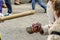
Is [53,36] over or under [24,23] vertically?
over

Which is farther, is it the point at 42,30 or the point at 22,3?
the point at 22,3

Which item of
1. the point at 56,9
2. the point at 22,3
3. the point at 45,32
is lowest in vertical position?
the point at 22,3

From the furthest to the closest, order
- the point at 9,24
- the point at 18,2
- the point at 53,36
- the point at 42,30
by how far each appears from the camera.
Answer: the point at 18,2
the point at 9,24
the point at 42,30
the point at 53,36

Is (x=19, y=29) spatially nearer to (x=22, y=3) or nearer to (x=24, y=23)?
(x=24, y=23)

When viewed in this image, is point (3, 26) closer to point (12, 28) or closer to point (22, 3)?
point (12, 28)

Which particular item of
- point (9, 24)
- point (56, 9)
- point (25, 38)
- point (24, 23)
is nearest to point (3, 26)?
point (9, 24)

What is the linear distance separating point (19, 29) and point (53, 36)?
3317mm

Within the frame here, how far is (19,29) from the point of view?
545 centimetres

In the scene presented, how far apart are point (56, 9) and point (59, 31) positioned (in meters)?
0.21

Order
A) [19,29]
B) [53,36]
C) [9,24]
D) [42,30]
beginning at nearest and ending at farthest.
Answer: [53,36] < [42,30] < [19,29] < [9,24]

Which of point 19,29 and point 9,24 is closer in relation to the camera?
point 19,29

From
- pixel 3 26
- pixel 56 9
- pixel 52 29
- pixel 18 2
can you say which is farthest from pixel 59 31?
pixel 18 2

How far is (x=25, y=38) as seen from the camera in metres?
4.79

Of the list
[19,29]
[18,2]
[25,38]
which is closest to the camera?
[25,38]
